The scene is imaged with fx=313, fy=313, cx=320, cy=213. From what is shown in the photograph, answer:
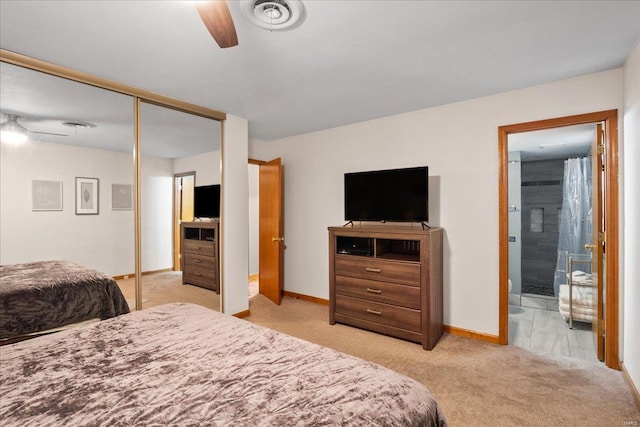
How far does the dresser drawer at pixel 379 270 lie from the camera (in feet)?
10.0

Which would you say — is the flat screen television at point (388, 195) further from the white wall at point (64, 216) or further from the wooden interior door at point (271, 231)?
the white wall at point (64, 216)

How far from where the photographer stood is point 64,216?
252 centimetres

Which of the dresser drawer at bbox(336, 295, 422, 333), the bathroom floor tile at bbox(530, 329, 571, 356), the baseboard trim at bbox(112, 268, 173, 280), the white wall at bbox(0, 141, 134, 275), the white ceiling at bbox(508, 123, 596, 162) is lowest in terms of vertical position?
the bathroom floor tile at bbox(530, 329, 571, 356)

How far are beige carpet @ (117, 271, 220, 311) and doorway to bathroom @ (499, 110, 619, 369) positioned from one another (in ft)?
10.2

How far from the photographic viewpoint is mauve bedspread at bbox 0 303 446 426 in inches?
36.7

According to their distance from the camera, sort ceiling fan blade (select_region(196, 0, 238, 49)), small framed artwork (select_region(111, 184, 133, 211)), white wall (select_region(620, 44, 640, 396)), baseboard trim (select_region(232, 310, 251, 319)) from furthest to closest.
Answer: baseboard trim (select_region(232, 310, 251, 319))
small framed artwork (select_region(111, 184, 133, 211))
white wall (select_region(620, 44, 640, 396))
ceiling fan blade (select_region(196, 0, 238, 49))

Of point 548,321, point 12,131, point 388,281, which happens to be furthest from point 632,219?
point 12,131

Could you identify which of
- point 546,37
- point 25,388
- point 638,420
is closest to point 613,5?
point 546,37

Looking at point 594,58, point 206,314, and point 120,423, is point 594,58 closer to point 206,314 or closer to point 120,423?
point 206,314

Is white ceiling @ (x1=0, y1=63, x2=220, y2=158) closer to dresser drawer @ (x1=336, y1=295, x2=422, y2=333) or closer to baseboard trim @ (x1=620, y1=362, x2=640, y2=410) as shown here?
dresser drawer @ (x1=336, y1=295, x2=422, y2=333)

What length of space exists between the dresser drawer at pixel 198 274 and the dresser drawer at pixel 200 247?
0.60 feet

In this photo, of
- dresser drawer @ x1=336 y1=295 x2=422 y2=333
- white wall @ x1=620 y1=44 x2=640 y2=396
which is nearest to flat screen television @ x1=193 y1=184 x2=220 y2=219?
dresser drawer @ x1=336 y1=295 x2=422 y2=333

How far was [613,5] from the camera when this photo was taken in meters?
1.74

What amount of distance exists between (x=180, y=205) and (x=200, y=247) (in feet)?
1.72
